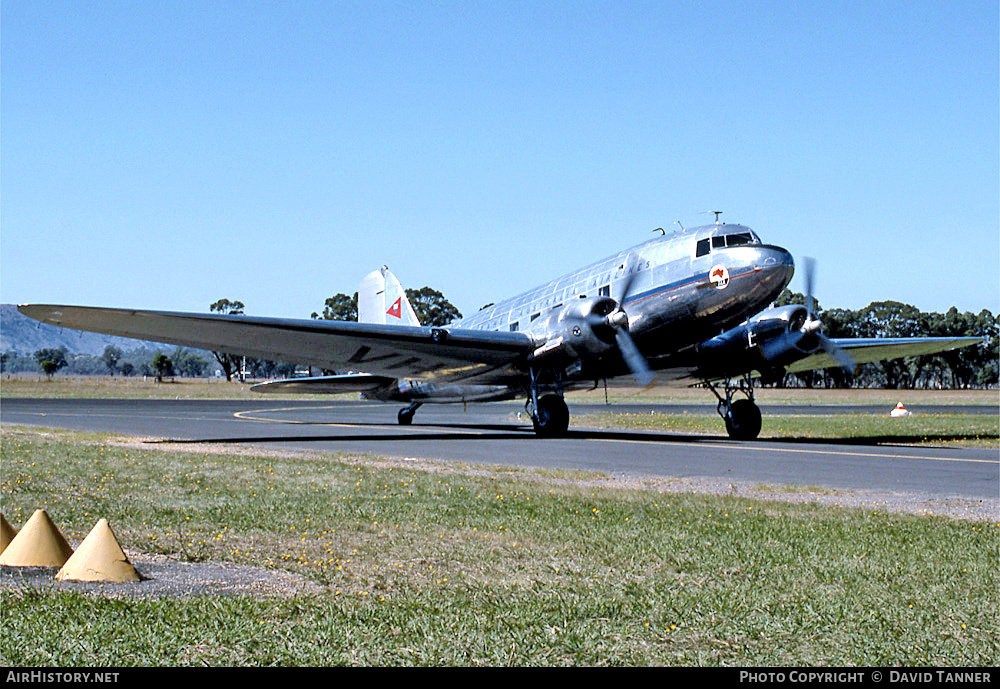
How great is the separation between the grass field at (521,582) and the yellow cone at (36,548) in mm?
946

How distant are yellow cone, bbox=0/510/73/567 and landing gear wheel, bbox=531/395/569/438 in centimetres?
2021

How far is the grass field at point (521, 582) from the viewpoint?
5570 mm

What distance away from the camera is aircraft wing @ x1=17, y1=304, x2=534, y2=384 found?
75.8ft

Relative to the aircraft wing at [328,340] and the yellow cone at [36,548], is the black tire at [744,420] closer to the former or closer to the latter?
the aircraft wing at [328,340]

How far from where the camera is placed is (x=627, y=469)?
58.0 feet

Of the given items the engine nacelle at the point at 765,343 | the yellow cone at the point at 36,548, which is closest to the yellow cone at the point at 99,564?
the yellow cone at the point at 36,548

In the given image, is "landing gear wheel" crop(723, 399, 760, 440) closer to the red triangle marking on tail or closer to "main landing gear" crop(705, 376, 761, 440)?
"main landing gear" crop(705, 376, 761, 440)

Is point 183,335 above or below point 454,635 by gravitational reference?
above

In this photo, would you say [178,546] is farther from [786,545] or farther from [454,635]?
[786,545]

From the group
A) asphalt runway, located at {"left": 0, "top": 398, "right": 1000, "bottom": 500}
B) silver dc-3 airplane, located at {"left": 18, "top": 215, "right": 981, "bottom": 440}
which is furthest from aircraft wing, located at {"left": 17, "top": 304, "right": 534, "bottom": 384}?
asphalt runway, located at {"left": 0, "top": 398, "right": 1000, "bottom": 500}

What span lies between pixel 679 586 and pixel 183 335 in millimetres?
20658

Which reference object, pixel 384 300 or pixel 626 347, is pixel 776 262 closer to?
pixel 626 347

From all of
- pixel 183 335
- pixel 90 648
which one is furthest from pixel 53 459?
pixel 90 648

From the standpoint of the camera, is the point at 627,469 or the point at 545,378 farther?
the point at 545,378
